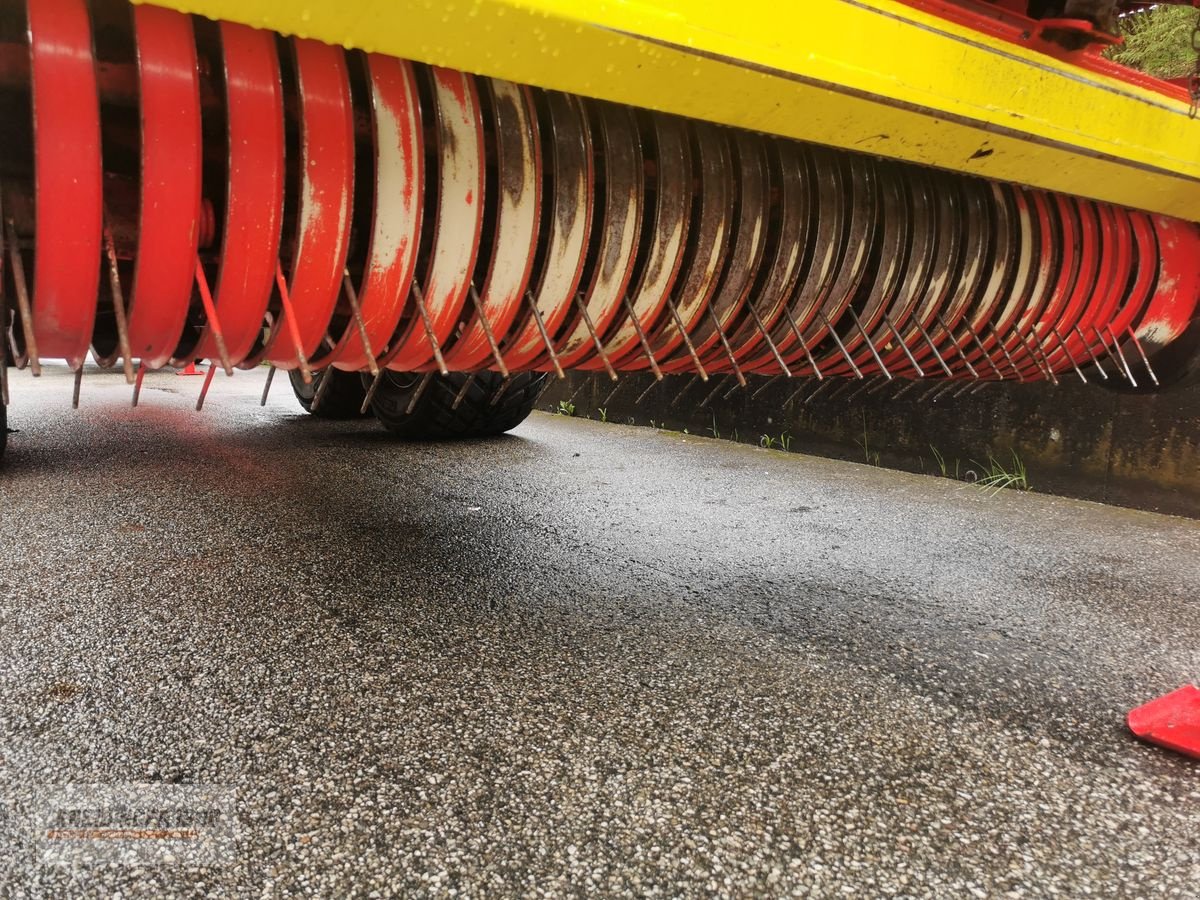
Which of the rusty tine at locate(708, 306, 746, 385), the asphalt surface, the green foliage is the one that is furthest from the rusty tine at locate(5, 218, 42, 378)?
the green foliage

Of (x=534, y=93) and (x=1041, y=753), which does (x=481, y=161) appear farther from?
(x=1041, y=753)

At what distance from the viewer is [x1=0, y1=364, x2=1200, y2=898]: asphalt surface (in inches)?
26.2

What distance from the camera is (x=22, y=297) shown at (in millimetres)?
705

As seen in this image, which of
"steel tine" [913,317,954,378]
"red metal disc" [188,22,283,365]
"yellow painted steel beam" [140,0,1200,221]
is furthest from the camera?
"steel tine" [913,317,954,378]

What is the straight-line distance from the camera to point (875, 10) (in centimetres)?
82

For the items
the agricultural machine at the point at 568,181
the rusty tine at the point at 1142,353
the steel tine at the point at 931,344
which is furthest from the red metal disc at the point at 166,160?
the rusty tine at the point at 1142,353

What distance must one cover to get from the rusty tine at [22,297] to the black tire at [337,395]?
8.31ft

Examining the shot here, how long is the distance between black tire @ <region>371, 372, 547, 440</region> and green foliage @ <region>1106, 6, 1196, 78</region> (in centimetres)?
231

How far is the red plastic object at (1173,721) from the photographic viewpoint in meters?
0.85

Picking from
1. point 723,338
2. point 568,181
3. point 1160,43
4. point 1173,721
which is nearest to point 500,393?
point 723,338

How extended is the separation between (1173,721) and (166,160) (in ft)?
4.29

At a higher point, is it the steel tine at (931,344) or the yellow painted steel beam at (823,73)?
the yellow painted steel beam at (823,73)

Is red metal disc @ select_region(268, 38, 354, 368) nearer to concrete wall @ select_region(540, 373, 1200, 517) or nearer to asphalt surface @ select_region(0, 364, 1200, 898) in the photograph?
→ asphalt surface @ select_region(0, 364, 1200, 898)

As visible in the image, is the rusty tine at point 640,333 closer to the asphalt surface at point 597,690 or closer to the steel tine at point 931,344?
the asphalt surface at point 597,690
